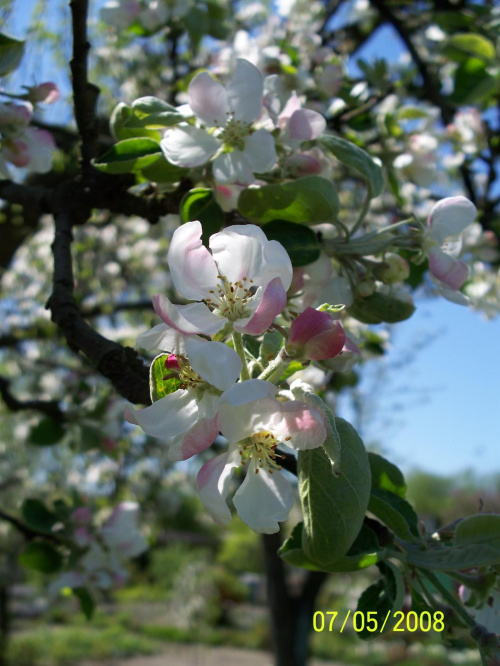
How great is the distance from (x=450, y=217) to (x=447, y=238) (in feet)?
0.10

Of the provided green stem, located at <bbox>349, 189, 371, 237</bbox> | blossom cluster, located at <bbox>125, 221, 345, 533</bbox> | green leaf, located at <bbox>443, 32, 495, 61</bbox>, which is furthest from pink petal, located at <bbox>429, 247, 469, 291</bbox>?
green leaf, located at <bbox>443, 32, 495, 61</bbox>

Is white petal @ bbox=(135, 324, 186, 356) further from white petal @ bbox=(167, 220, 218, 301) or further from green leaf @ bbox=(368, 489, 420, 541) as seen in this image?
green leaf @ bbox=(368, 489, 420, 541)

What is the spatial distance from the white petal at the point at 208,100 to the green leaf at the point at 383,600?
59cm

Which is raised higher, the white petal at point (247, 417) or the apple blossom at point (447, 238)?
the white petal at point (247, 417)

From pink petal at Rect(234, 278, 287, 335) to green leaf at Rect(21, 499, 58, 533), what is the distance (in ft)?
3.40

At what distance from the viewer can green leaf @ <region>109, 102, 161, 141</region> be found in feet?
2.78

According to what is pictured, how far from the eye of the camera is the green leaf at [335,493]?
0.56 m

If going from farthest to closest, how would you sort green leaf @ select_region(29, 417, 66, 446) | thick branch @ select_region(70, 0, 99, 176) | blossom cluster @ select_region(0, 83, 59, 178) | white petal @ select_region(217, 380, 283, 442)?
green leaf @ select_region(29, 417, 66, 446), blossom cluster @ select_region(0, 83, 59, 178), thick branch @ select_region(70, 0, 99, 176), white petal @ select_region(217, 380, 283, 442)

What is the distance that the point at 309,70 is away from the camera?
5.87 ft

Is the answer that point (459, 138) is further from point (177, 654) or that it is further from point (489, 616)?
point (177, 654)

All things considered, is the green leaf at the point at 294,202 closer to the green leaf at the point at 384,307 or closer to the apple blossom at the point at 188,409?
the green leaf at the point at 384,307

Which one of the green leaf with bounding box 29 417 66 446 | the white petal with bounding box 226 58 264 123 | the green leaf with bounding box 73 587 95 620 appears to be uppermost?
the white petal with bounding box 226 58 264 123

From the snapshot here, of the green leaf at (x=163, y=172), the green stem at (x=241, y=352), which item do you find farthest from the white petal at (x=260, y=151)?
the green stem at (x=241, y=352)

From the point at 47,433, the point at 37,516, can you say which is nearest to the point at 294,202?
the point at 37,516
